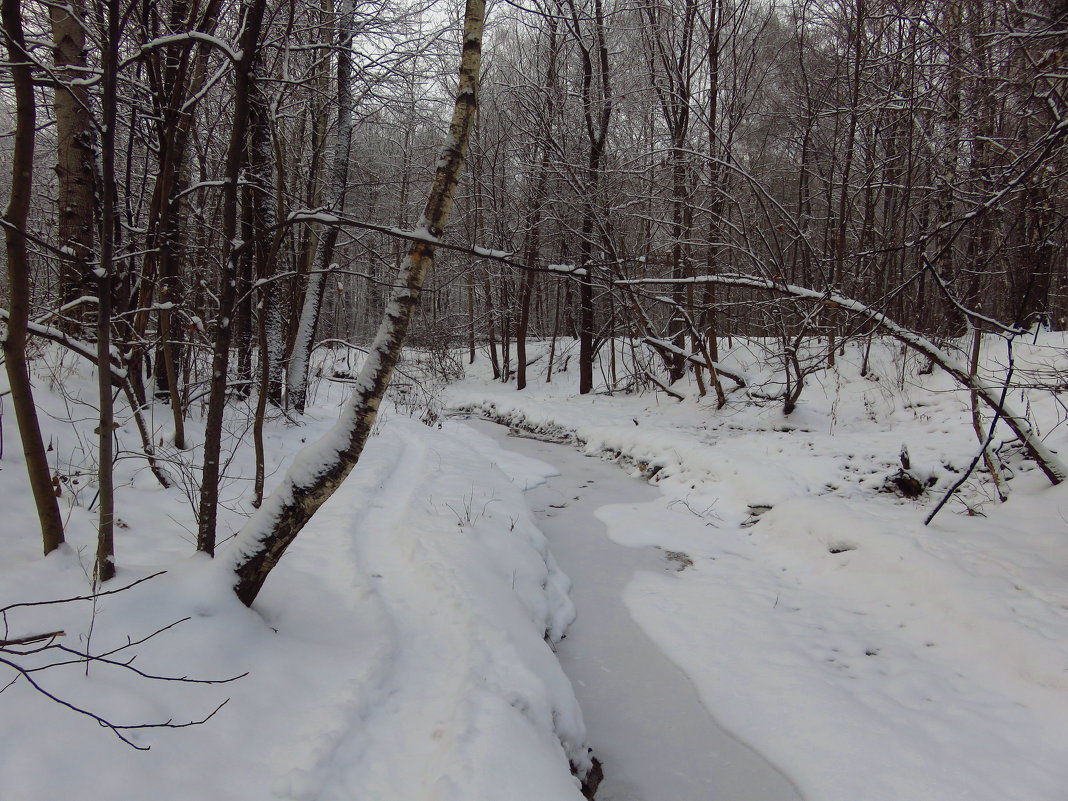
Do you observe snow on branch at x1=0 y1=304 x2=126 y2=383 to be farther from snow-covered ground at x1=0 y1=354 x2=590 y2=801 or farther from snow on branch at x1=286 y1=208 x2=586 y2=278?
snow on branch at x1=286 y1=208 x2=586 y2=278

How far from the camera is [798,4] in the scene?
11.6 meters

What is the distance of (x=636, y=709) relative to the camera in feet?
10.8

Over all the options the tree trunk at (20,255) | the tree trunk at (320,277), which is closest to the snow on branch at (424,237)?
the tree trunk at (20,255)

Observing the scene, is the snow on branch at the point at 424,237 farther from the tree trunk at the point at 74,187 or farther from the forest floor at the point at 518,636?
the tree trunk at the point at 74,187

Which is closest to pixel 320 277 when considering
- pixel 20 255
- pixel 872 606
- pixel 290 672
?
pixel 20 255

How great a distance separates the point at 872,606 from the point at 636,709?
Result: 2105 mm

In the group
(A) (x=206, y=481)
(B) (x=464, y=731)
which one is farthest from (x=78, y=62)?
(B) (x=464, y=731)

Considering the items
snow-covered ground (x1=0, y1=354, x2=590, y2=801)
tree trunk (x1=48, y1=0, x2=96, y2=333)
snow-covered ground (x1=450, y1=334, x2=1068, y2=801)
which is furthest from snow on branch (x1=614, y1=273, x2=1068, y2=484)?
tree trunk (x1=48, y1=0, x2=96, y2=333)

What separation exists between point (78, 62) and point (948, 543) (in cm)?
787

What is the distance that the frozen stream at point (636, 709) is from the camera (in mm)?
2742

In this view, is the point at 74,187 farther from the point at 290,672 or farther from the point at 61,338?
the point at 290,672

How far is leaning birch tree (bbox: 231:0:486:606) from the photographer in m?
2.76

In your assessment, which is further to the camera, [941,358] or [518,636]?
[941,358]

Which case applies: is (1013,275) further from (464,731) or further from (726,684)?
(464,731)
